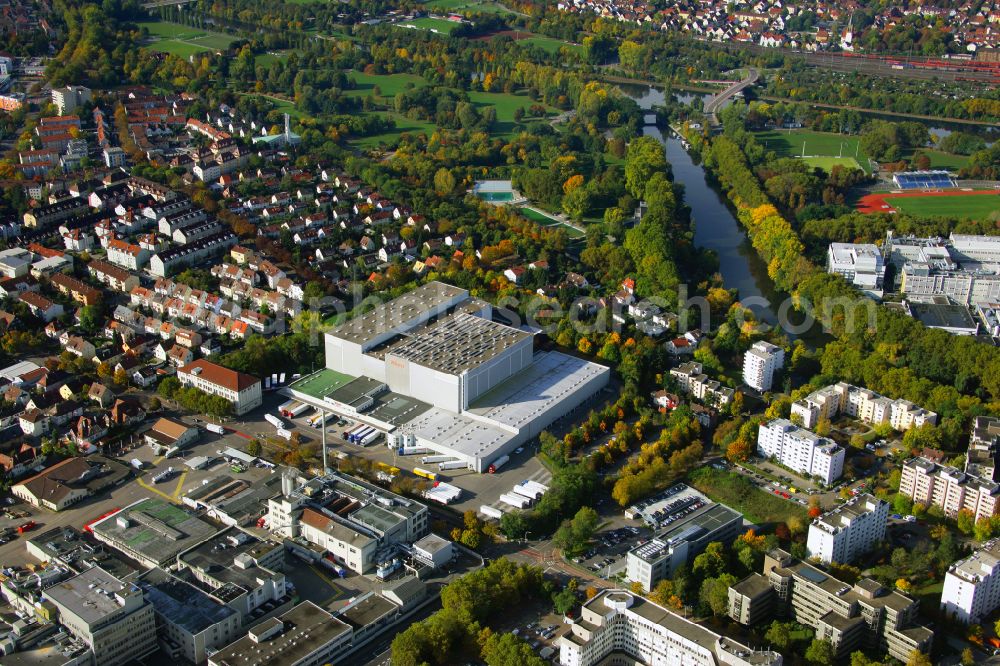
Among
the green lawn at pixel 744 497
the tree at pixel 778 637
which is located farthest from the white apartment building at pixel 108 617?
the green lawn at pixel 744 497

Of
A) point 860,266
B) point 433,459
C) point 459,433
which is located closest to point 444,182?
point 860,266

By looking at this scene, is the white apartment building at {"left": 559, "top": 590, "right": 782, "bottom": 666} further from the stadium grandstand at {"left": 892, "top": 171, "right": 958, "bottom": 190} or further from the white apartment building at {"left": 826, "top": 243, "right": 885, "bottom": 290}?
the stadium grandstand at {"left": 892, "top": 171, "right": 958, "bottom": 190}

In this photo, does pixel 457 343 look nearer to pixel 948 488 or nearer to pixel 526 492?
pixel 526 492

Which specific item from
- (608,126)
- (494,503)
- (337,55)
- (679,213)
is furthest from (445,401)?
(337,55)

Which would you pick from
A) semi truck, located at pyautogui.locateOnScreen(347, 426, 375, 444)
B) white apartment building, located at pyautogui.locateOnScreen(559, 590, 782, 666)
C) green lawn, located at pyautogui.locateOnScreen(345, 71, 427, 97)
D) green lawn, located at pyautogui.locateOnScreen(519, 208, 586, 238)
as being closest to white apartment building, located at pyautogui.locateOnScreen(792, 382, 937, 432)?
white apartment building, located at pyautogui.locateOnScreen(559, 590, 782, 666)

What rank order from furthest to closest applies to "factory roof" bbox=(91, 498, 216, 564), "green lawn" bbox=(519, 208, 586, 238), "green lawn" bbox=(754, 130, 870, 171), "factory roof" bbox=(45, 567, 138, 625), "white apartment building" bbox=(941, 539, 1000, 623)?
1. "green lawn" bbox=(754, 130, 870, 171)
2. "green lawn" bbox=(519, 208, 586, 238)
3. "factory roof" bbox=(91, 498, 216, 564)
4. "white apartment building" bbox=(941, 539, 1000, 623)
5. "factory roof" bbox=(45, 567, 138, 625)

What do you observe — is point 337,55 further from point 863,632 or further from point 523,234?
point 863,632

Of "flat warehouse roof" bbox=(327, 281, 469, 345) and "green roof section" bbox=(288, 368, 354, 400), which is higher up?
"flat warehouse roof" bbox=(327, 281, 469, 345)

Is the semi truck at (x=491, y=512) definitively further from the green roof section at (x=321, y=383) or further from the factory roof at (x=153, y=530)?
the green roof section at (x=321, y=383)
